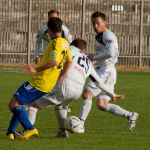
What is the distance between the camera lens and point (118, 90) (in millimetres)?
22078

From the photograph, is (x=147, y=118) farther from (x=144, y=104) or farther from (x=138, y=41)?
(x=138, y=41)

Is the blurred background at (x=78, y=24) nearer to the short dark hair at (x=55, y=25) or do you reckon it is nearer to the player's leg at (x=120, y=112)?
the player's leg at (x=120, y=112)

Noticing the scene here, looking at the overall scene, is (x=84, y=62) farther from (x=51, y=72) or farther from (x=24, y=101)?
(x=24, y=101)

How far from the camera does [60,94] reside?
12.3 meters

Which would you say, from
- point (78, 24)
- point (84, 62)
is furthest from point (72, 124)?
point (78, 24)

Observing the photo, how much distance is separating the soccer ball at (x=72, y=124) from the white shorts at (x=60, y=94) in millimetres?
415

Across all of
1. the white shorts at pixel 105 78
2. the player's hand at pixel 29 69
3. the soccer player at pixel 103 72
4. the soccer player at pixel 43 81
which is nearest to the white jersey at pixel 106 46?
the soccer player at pixel 103 72

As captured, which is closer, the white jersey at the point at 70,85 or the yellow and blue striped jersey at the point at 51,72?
the yellow and blue striped jersey at the point at 51,72

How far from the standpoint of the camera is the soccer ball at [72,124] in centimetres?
1268

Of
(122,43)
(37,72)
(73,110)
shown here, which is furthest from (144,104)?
(122,43)

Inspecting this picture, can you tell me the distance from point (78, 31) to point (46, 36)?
54.8 ft

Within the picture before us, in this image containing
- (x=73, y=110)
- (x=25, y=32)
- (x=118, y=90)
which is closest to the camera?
(x=73, y=110)

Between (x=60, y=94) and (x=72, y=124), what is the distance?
63cm

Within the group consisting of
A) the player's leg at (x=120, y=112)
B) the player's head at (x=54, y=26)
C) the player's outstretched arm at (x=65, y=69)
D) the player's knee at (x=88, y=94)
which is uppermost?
the player's head at (x=54, y=26)
